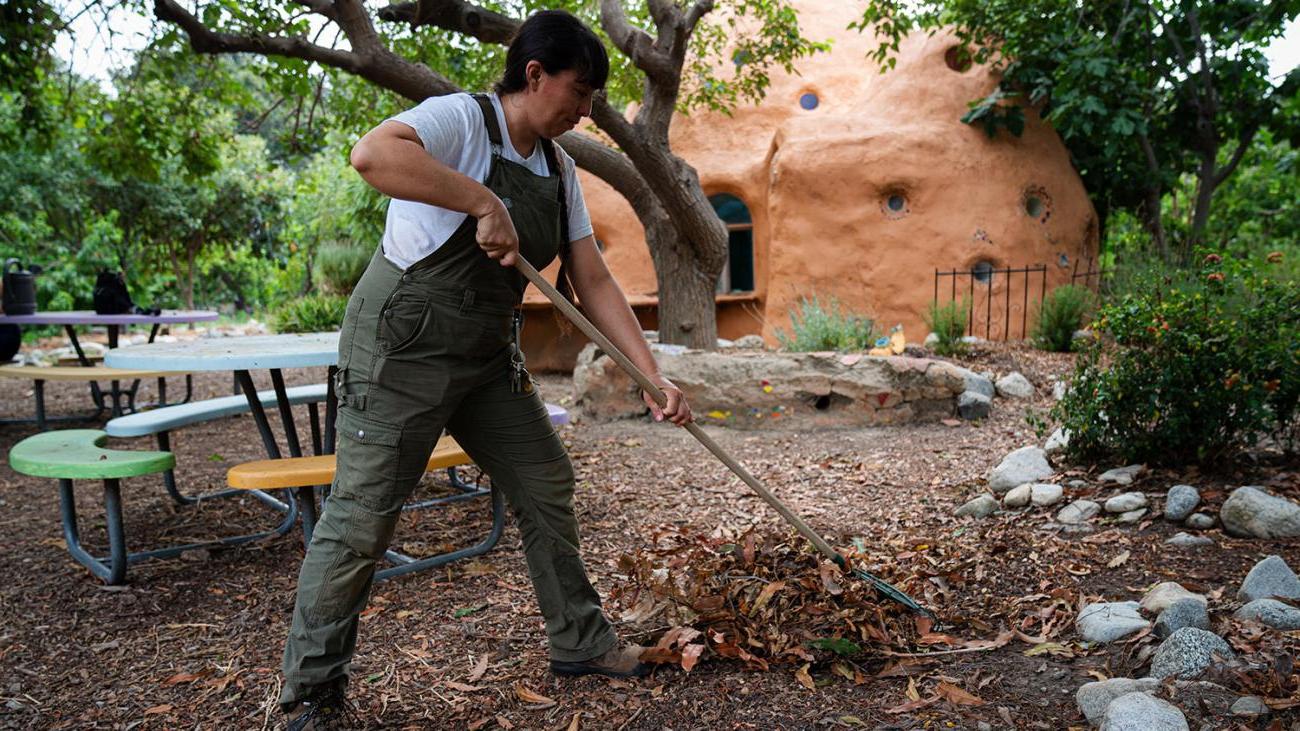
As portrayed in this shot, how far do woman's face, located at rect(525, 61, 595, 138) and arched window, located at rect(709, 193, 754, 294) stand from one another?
1273cm

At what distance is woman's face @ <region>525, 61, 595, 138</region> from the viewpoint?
2.20 m

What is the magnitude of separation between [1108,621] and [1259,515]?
1104mm

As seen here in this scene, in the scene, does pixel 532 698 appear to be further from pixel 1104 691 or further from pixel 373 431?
pixel 1104 691

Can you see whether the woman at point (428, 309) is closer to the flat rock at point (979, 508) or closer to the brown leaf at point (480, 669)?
the brown leaf at point (480, 669)

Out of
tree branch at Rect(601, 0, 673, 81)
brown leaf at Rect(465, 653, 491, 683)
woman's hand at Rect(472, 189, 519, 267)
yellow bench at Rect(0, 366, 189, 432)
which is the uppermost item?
tree branch at Rect(601, 0, 673, 81)

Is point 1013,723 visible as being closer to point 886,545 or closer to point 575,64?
point 886,545

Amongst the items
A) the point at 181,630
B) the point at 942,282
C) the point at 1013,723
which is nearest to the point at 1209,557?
the point at 1013,723

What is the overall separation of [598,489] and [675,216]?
378 cm

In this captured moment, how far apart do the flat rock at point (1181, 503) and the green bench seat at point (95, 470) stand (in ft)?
13.1

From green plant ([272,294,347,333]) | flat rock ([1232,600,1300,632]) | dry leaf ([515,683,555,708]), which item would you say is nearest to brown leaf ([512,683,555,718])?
dry leaf ([515,683,555,708])

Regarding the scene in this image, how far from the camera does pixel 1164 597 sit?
2.83 metres

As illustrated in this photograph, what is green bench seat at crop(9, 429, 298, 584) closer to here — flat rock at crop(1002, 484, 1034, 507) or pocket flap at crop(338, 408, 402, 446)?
pocket flap at crop(338, 408, 402, 446)

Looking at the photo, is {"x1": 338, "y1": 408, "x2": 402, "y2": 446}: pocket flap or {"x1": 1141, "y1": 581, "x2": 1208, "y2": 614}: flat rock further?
{"x1": 1141, "y1": 581, "x2": 1208, "y2": 614}: flat rock

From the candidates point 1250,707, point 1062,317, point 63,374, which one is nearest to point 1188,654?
point 1250,707
